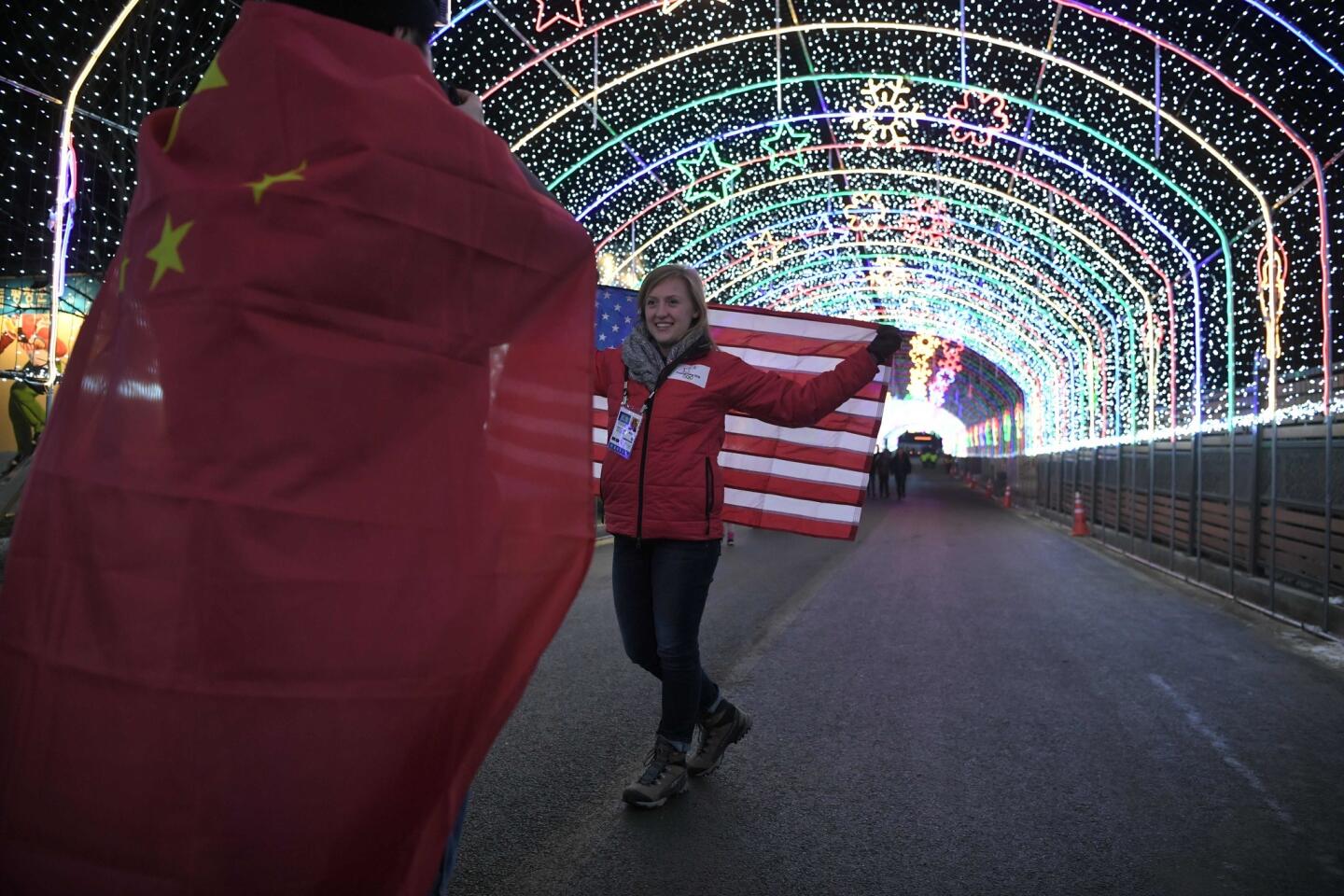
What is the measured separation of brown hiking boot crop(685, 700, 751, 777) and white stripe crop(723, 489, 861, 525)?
117 cm

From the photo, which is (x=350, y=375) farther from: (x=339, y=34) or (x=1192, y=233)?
(x=1192, y=233)

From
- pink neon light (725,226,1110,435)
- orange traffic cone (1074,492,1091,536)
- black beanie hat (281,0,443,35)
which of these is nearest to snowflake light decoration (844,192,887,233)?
pink neon light (725,226,1110,435)

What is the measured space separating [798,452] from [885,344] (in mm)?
1170

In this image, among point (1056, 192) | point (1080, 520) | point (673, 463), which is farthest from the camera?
point (1080, 520)

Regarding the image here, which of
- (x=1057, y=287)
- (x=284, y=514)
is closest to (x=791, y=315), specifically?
(x=284, y=514)

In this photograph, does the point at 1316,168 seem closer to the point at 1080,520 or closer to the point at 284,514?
the point at 284,514

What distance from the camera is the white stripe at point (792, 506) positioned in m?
5.35

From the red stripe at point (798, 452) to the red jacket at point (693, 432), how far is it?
1235mm

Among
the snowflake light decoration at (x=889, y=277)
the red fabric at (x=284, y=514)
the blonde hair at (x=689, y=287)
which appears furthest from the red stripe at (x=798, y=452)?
the snowflake light decoration at (x=889, y=277)

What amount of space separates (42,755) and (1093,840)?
343 centimetres

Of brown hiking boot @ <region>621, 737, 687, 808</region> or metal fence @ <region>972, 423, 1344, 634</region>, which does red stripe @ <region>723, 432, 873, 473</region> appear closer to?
brown hiking boot @ <region>621, 737, 687, 808</region>

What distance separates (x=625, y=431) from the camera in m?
4.07

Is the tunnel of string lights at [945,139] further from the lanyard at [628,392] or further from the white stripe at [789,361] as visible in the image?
the lanyard at [628,392]

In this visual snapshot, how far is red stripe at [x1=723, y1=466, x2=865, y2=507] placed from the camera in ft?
17.6
